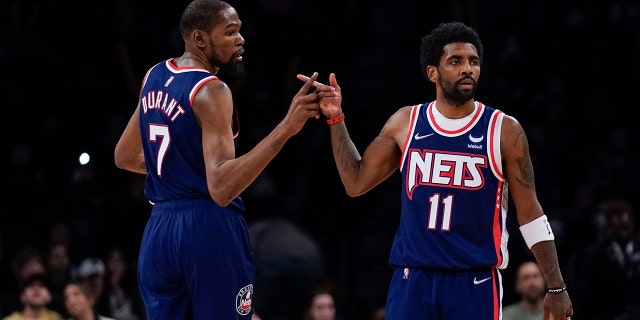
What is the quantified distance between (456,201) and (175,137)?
4.76ft

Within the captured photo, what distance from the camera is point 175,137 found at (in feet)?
17.3

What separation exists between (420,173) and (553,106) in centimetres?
981

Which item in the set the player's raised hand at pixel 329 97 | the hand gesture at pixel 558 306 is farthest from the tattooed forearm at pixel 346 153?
the hand gesture at pixel 558 306

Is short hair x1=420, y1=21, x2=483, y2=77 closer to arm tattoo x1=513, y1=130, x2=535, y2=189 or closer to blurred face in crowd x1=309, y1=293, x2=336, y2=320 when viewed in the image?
arm tattoo x1=513, y1=130, x2=535, y2=189

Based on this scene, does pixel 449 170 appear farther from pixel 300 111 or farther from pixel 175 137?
pixel 175 137

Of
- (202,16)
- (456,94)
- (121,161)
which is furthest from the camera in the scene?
(121,161)

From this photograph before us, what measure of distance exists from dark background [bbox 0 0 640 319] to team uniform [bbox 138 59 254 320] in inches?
248

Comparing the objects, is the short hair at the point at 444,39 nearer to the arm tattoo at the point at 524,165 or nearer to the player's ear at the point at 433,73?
the player's ear at the point at 433,73

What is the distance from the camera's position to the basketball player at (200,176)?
5125 mm

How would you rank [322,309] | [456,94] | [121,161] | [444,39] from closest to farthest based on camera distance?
[456,94] < [444,39] < [121,161] < [322,309]

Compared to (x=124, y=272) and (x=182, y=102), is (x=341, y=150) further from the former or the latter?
(x=124, y=272)

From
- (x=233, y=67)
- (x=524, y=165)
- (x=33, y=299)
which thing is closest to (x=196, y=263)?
(x=233, y=67)

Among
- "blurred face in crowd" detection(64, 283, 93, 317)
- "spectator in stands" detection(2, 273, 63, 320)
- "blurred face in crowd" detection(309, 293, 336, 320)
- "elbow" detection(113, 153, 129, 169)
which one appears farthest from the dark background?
"elbow" detection(113, 153, 129, 169)

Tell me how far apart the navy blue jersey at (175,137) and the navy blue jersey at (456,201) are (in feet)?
3.05
